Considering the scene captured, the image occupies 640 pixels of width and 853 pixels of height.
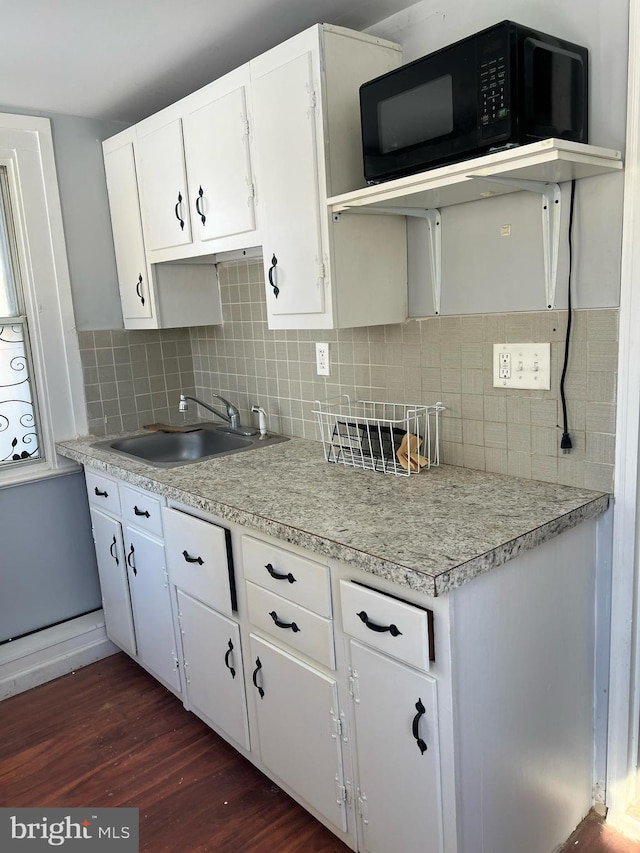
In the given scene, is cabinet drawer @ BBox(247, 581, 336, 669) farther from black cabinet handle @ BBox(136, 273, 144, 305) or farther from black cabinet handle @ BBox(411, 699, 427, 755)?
black cabinet handle @ BBox(136, 273, 144, 305)

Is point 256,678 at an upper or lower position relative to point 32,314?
lower

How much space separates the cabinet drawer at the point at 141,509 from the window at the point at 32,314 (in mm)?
571

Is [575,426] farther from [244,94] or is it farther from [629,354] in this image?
[244,94]

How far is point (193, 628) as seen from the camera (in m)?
2.16

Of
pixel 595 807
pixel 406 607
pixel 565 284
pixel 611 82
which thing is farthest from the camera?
pixel 595 807

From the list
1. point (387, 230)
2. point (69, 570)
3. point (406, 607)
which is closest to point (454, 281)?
point (387, 230)

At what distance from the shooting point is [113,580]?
106 inches

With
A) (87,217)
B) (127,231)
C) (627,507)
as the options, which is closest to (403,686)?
(627,507)

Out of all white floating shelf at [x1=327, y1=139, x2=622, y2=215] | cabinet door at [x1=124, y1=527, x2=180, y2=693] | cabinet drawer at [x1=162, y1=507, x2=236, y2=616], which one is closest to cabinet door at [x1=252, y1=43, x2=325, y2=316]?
white floating shelf at [x1=327, y1=139, x2=622, y2=215]

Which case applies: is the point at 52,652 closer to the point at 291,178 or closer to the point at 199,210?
the point at 199,210

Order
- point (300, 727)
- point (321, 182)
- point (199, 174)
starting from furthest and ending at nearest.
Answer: point (199, 174)
point (321, 182)
point (300, 727)

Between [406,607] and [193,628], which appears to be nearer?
[406,607]

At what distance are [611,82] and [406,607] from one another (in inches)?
51.6

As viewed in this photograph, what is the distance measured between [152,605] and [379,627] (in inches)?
49.5
